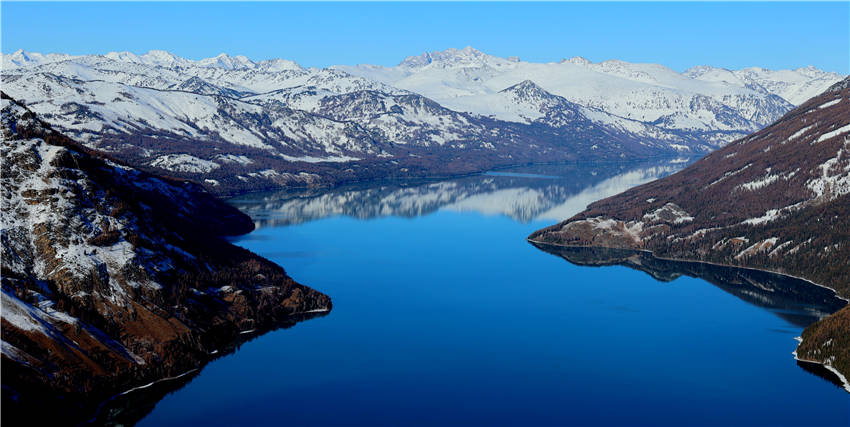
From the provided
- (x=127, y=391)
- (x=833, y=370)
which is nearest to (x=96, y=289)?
(x=127, y=391)

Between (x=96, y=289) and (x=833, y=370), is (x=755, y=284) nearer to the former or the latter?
(x=833, y=370)

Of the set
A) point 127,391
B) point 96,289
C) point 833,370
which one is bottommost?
point 127,391

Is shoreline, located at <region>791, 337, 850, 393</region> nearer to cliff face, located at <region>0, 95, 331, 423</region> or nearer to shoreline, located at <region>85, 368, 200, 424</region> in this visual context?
cliff face, located at <region>0, 95, 331, 423</region>

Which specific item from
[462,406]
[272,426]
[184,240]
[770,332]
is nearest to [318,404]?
[272,426]

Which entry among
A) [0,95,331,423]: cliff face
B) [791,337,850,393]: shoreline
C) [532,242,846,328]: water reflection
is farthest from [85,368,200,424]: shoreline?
[532,242,846,328]: water reflection

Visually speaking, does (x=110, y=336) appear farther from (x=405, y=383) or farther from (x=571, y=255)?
(x=571, y=255)

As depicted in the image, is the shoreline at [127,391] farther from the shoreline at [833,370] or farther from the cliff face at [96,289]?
the shoreline at [833,370]
